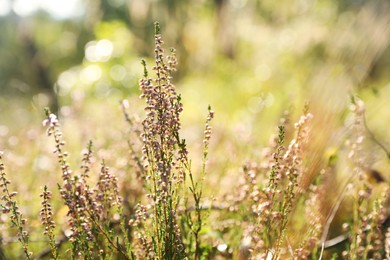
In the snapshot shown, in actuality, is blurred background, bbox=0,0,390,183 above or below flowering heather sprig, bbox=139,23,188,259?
above

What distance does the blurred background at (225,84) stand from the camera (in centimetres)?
275

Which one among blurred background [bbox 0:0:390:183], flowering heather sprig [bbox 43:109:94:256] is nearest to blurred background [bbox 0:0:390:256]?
blurred background [bbox 0:0:390:183]

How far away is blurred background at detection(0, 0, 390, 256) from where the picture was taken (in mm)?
2752

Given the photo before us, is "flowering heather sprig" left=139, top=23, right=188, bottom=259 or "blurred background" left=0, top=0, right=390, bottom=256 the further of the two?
"blurred background" left=0, top=0, right=390, bottom=256

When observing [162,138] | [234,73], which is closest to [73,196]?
[162,138]

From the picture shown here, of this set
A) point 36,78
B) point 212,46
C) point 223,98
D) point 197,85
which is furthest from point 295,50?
point 36,78

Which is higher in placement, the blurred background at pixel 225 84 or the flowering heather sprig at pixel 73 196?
the blurred background at pixel 225 84

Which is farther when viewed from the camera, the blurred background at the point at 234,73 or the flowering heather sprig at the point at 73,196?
the blurred background at the point at 234,73

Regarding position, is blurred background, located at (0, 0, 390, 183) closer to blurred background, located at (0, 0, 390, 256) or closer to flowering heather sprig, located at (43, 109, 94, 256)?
blurred background, located at (0, 0, 390, 256)

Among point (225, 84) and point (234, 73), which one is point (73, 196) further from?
point (234, 73)

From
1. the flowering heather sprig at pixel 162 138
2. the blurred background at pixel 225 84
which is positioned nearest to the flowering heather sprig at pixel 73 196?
the flowering heather sprig at pixel 162 138

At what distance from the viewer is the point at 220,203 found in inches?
105

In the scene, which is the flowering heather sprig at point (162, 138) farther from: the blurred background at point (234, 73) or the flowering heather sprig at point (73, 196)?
Result: the blurred background at point (234, 73)

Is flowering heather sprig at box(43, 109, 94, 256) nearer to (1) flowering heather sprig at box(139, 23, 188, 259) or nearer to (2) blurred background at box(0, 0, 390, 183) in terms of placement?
(1) flowering heather sprig at box(139, 23, 188, 259)
